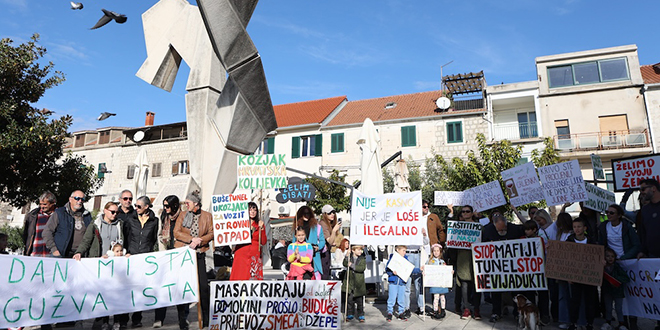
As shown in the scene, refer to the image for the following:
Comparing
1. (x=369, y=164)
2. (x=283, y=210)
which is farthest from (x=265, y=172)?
(x=283, y=210)

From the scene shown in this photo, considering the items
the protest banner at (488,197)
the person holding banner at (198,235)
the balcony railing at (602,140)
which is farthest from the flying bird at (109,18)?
the balcony railing at (602,140)

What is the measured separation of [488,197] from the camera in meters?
9.77

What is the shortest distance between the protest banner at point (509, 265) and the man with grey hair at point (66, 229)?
6293mm

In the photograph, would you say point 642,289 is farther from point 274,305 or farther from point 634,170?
point 274,305

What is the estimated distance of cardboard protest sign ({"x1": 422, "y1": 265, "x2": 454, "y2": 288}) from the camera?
23.7 feet

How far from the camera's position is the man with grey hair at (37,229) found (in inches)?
244

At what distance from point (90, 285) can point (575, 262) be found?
21.8ft

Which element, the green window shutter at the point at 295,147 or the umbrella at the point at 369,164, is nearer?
the umbrella at the point at 369,164

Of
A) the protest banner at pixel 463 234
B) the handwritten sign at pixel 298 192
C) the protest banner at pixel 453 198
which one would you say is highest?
the handwritten sign at pixel 298 192

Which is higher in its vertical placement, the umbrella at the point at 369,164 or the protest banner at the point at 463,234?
A: the umbrella at the point at 369,164

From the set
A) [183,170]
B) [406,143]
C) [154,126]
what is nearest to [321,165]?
[406,143]


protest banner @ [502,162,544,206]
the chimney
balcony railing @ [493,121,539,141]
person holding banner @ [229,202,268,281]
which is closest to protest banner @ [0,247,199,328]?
person holding banner @ [229,202,268,281]

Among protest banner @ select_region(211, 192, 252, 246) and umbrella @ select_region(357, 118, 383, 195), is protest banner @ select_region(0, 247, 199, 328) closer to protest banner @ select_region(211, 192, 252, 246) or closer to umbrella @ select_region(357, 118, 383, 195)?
protest banner @ select_region(211, 192, 252, 246)

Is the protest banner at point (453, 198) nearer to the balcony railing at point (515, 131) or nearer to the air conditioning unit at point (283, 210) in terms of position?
the balcony railing at point (515, 131)
